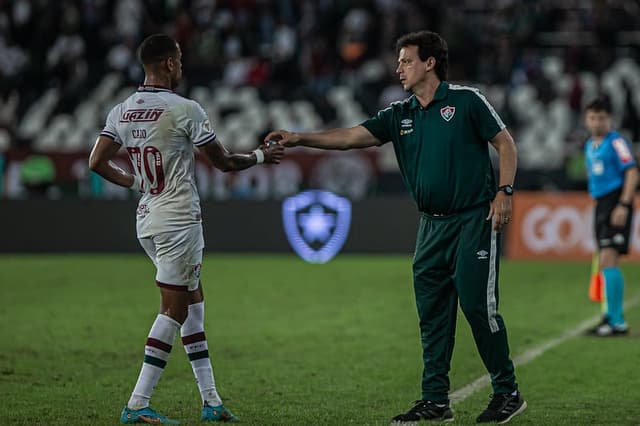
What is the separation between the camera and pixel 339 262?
19281 mm

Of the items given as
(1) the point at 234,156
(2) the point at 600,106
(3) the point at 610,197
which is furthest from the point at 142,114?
(3) the point at 610,197

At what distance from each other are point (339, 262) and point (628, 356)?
977cm

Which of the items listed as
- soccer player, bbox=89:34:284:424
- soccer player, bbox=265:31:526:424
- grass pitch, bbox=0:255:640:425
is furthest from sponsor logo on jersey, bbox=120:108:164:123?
grass pitch, bbox=0:255:640:425

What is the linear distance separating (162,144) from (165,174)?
17cm

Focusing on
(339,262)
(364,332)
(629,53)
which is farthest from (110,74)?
(364,332)

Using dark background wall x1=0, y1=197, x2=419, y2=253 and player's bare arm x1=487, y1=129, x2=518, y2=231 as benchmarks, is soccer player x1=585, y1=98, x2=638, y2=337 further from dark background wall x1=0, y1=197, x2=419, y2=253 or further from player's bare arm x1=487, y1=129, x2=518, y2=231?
dark background wall x1=0, y1=197, x2=419, y2=253

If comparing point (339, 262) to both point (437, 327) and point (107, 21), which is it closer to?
point (107, 21)

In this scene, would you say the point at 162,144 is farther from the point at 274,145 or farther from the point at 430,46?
the point at 430,46

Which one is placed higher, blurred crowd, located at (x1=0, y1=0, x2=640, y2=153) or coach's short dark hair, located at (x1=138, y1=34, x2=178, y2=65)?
blurred crowd, located at (x1=0, y1=0, x2=640, y2=153)

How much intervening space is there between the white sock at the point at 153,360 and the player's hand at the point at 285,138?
1.21 metres

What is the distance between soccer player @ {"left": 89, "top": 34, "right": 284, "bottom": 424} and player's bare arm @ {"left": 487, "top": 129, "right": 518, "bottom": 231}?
139cm

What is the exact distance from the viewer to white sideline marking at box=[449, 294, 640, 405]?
25.8 feet

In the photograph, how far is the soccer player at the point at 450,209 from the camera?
6.69 metres

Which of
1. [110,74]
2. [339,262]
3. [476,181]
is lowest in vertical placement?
[339,262]
